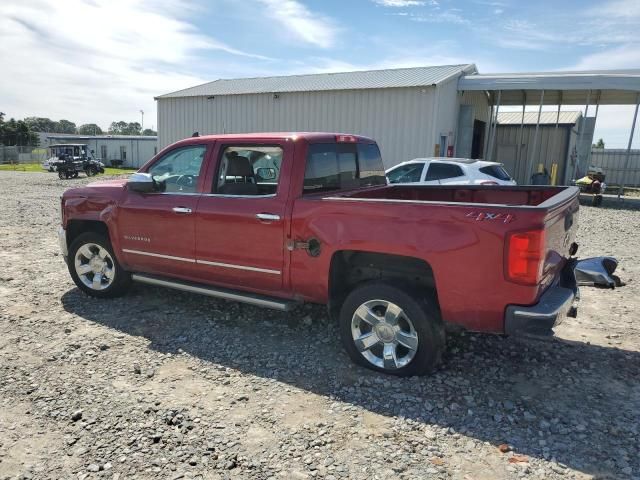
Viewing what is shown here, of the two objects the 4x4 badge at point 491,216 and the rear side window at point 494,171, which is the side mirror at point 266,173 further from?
the rear side window at point 494,171

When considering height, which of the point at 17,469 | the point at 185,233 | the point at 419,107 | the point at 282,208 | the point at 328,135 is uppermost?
the point at 419,107

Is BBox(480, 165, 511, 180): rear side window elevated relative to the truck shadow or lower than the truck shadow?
elevated

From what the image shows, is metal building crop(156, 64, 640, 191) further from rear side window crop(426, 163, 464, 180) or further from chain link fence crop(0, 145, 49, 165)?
chain link fence crop(0, 145, 49, 165)

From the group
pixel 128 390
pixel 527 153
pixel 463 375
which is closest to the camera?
pixel 128 390

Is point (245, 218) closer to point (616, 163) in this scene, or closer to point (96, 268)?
point (96, 268)

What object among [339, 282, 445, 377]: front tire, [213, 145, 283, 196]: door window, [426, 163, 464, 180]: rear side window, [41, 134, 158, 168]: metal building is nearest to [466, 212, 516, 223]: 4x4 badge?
[339, 282, 445, 377]: front tire

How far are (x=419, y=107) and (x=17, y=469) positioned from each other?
16.2 m

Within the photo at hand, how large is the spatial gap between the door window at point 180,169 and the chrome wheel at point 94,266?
1154 mm

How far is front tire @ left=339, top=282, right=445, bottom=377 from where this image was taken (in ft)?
12.1

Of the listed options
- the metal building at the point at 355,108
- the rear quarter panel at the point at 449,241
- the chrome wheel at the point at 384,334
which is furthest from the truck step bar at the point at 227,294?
the metal building at the point at 355,108

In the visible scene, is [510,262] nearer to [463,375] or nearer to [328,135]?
[463,375]

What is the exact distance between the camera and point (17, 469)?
110 inches

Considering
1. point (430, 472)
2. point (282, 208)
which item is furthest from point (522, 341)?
point (282, 208)

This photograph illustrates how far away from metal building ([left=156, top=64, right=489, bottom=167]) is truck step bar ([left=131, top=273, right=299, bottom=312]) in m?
13.6
